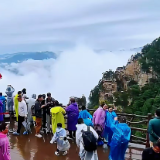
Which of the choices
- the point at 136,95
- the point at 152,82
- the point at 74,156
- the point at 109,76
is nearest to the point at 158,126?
the point at 74,156

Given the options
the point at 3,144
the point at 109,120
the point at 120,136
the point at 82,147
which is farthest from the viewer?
the point at 109,120

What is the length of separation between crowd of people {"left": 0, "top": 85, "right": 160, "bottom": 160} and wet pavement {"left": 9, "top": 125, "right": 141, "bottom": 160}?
23 centimetres

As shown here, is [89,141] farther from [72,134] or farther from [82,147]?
[72,134]

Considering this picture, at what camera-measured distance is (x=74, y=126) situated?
27.1ft

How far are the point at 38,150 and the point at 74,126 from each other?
4.28ft

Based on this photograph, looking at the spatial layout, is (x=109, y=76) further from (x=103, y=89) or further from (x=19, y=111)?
(x=19, y=111)

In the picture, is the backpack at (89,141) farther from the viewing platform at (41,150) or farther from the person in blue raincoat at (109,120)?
the person in blue raincoat at (109,120)

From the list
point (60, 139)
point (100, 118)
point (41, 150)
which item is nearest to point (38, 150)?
point (41, 150)

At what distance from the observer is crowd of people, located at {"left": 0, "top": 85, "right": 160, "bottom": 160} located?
5281 millimetres

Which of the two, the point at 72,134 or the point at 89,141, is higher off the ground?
the point at 89,141

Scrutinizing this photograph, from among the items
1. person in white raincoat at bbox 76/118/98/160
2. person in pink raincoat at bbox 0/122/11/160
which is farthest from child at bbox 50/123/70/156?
person in pink raincoat at bbox 0/122/11/160

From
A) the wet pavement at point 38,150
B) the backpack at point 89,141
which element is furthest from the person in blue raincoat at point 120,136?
the wet pavement at point 38,150

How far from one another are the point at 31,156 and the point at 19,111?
1.76m

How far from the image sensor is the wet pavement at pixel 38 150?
22.9ft
